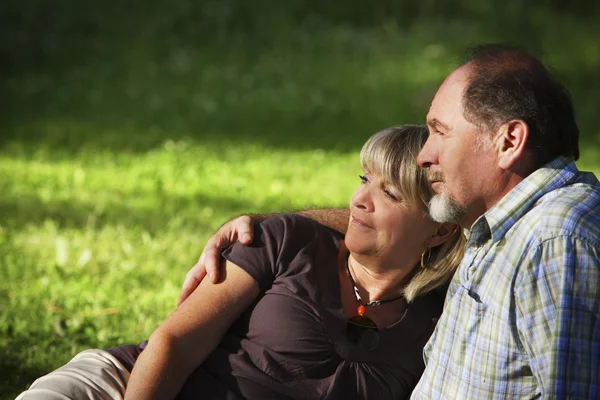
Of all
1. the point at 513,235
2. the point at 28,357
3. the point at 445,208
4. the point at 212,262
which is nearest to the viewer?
the point at 513,235

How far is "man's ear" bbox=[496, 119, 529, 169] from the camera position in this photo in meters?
2.85

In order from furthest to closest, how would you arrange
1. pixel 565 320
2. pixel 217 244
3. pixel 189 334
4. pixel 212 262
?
pixel 217 244, pixel 212 262, pixel 189 334, pixel 565 320

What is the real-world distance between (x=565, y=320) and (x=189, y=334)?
1324 mm

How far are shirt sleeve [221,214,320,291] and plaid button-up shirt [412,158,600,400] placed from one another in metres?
0.67

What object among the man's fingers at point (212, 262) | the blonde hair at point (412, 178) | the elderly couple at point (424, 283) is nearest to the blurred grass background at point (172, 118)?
the blonde hair at point (412, 178)

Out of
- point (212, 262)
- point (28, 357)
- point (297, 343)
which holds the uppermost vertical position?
point (212, 262)

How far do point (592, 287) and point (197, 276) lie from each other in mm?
1501

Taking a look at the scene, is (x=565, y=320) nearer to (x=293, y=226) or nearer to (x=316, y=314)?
(x=316, y=314)

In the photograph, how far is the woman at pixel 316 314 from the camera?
338 centimetres

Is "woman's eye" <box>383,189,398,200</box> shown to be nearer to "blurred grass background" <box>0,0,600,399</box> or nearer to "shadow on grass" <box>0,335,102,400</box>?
"blurred grass background" <box>0,0,600,399</box>

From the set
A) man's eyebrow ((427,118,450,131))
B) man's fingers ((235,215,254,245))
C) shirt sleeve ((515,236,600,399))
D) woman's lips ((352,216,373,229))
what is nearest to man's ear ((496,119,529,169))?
man's eyebrow ((427,118,450,131))

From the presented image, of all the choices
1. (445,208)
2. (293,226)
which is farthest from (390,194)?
(445,208)

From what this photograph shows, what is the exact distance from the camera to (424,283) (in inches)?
140

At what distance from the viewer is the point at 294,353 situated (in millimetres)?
3389
